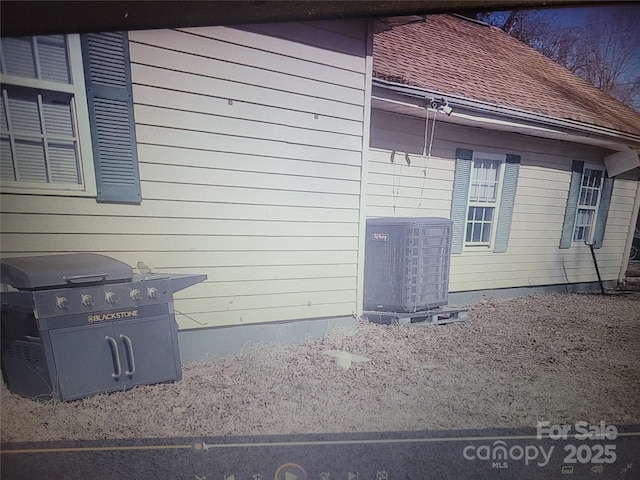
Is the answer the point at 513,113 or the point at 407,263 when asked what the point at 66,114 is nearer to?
the point at 407,263

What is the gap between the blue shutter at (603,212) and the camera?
0.96 metres

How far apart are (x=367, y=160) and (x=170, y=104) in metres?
0.64

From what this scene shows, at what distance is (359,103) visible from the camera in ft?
2.85

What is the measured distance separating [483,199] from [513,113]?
1.03 ft

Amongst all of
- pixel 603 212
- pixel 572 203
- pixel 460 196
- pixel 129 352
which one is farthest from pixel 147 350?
pixel 603 212

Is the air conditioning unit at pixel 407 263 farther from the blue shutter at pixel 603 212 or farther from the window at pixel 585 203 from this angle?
the blue shutter at pixel 603 212

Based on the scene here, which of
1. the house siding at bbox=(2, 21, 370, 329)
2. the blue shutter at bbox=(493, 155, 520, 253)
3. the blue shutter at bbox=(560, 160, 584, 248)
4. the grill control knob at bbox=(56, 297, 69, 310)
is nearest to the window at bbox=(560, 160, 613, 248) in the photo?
the blue shutter at bbox=(560, 160, 584, 248)

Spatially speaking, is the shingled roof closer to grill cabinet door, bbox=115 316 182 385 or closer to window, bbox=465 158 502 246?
window, bbox=465 158 502 246

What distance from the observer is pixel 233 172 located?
0.79m

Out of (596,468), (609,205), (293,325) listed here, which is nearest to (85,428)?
(293,325)

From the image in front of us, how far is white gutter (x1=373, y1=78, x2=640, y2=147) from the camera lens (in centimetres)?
88

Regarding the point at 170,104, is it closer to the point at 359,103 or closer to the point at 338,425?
the point at 359,103

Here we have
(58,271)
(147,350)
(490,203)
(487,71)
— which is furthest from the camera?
(490,203)

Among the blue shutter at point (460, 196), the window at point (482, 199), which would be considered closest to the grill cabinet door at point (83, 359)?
the blue shutter at point (460, 196)
